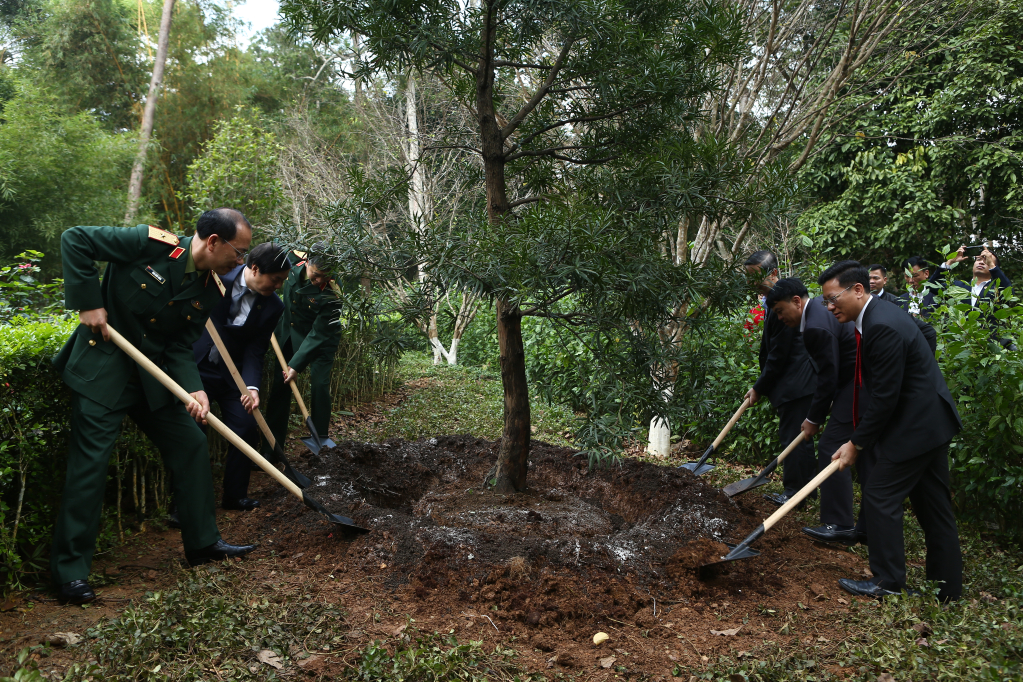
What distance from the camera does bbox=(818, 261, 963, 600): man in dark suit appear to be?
10.9ft

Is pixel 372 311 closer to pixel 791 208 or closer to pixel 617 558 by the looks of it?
pixel 617 558

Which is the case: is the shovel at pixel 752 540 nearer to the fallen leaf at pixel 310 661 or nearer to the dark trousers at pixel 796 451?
the dark trousers at pixel 796 451

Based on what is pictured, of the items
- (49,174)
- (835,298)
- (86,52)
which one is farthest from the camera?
(86,52)

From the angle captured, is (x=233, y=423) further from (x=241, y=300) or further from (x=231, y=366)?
(x=241, y=300)

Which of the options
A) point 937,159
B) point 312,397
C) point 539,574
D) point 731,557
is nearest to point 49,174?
point 312,397

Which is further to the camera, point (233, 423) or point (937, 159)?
point (937, 159)

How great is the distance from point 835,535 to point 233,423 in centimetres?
425

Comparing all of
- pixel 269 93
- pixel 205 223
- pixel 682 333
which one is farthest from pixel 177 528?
pixel 269 93

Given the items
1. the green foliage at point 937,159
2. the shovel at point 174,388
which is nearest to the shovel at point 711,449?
the shovel at point 174,388

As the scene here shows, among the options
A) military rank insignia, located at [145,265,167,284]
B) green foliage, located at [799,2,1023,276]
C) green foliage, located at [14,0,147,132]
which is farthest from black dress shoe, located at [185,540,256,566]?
green foliage, located at [14,0,147,132]

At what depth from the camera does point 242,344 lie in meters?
4.66

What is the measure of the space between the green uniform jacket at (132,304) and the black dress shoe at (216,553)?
850 mm

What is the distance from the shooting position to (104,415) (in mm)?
3152

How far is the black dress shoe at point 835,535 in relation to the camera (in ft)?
14.0
